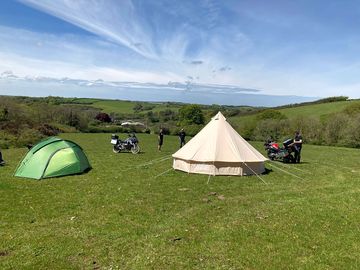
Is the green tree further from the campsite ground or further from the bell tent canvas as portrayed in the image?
→ the campsite ground

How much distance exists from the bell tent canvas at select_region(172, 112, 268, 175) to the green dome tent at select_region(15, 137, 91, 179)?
212 inches

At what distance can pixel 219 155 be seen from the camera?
16.7 m

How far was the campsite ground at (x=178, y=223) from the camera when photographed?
7406mm

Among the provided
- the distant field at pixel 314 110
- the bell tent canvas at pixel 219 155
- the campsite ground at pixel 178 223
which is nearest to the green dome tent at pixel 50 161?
the campsite ground at pixel 178 223

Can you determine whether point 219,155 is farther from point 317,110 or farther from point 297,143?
point 317,110

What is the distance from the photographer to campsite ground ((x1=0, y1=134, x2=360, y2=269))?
24.3ft

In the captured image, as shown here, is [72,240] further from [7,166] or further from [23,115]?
[23,115]

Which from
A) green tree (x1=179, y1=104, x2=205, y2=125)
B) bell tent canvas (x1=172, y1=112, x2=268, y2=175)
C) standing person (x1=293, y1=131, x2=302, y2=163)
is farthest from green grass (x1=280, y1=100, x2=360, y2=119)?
bell tent canvas (x1=172, y1=112, x2=268, y2=175)

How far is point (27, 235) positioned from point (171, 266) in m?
3.97

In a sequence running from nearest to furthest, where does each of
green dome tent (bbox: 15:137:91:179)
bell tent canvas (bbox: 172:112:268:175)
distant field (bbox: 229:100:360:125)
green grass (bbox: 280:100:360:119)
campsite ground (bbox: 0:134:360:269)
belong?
campsite ground (bbox: 0:134:360:269) → green dome tent (bbox: 15:137:91:179) → bell tent canvas (bbox: 172:112:268:175) → distant field (bbox: 229:100:360:125) → green grass (bbox: 280:100:360:119)

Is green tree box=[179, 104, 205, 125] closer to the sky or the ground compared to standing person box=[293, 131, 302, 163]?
closer to the ground

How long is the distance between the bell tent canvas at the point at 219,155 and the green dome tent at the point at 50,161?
5.37 metres

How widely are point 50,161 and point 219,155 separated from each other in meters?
7.98

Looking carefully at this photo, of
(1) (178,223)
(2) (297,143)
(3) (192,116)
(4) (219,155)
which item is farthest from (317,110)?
(1) (178,223)
